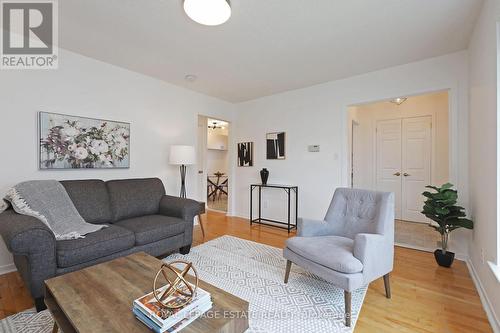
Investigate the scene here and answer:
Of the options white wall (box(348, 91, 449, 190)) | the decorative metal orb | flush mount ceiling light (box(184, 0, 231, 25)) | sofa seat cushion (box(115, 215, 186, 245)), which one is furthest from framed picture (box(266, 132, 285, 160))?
the decorative metal orb

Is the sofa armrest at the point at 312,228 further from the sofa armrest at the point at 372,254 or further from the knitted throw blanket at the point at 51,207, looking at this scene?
the knitted throw blanket at the point at 51,207

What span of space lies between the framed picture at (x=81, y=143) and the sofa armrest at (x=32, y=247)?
1.03 metres

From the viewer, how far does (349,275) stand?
5.41 feet

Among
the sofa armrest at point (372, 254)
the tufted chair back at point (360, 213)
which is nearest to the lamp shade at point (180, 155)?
the tufted chair back at point (360, 213)

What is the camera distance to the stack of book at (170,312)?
981 mm

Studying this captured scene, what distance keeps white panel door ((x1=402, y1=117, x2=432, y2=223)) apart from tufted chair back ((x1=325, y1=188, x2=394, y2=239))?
3.00 meters

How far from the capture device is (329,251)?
6.04 ft

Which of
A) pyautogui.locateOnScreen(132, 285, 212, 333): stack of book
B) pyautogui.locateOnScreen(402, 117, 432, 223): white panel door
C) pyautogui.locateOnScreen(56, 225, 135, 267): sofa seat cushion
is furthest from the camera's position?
pyautogui.locateOnScreen(402, 117, 432, 223): white panel door

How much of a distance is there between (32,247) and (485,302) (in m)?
3.51

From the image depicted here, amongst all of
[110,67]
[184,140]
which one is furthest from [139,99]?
[184,140]

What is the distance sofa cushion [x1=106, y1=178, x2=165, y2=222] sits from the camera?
9.18ft

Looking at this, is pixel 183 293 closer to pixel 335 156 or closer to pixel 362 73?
pixel 335 156

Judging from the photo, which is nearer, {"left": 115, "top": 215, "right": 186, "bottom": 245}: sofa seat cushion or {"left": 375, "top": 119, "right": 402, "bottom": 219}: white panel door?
{"left": 115, "top": 215, "right": 186, "bottom": 245}: sofa seat cushion

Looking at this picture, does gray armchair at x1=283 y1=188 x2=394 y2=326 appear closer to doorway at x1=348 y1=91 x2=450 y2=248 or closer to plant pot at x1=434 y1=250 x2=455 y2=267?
plant pot at x1=434 y1=250 x2=455 y2=267
